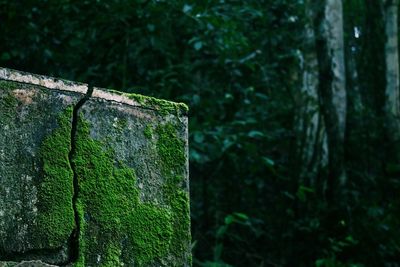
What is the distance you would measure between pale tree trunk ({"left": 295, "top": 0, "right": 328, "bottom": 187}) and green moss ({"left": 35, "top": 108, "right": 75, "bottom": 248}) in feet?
14.9

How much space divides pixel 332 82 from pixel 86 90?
4.68 meters

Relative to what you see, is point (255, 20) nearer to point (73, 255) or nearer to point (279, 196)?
point (279, 196)

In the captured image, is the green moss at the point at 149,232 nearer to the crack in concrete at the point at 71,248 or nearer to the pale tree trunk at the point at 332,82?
the crack in concrete at the point at 71,248

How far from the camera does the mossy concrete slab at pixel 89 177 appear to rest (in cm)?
135

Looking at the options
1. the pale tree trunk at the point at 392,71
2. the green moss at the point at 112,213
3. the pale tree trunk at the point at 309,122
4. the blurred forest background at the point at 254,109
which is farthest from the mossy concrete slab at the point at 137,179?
the pale tree trunk at the point at 392,71

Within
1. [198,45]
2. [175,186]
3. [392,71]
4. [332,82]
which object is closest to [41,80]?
[175,186]

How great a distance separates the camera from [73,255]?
1.42 m

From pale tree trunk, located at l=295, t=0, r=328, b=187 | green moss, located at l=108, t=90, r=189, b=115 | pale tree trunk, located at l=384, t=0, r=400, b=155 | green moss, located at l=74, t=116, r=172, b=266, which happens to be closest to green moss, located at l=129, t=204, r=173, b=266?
green moss, located at l=74, t=116, r=172, b=266

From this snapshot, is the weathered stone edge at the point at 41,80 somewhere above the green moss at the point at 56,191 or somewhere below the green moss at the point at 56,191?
above

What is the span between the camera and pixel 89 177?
1.47 m

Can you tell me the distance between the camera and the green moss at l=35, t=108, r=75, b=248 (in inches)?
54.2

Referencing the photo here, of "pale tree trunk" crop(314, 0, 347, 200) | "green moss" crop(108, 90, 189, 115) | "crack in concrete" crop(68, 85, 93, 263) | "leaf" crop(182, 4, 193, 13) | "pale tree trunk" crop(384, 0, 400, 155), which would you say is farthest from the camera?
"pale tree trunk" crop(384, 0, 400, 155)

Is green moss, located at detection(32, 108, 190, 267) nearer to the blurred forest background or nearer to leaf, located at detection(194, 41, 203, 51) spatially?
the blurred forest background

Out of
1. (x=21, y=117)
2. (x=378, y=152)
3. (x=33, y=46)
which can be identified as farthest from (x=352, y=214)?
(x=21, y=117)
